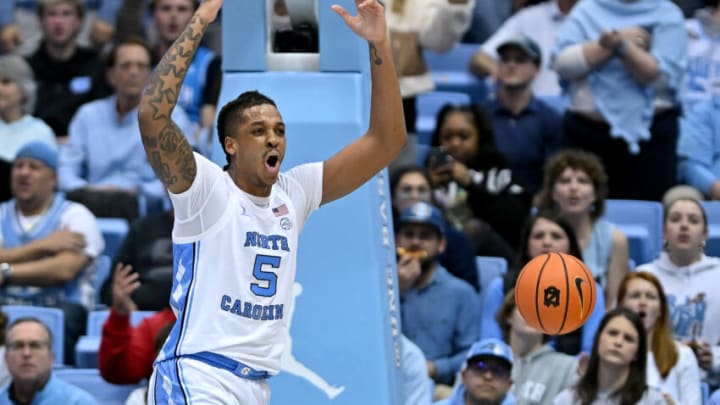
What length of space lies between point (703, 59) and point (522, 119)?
1529mm

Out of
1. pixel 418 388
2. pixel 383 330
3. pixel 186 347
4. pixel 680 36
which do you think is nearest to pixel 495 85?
Result: pixel 680 36

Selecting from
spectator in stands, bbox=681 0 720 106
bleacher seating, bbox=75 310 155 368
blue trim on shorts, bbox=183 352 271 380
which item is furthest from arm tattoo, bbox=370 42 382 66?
spectator in stands, bbox=681 0 720 106

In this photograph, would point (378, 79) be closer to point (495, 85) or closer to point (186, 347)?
point (186, 347)

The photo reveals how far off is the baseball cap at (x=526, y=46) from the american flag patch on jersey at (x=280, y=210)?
4.81 meters

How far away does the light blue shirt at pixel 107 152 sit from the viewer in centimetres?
1023

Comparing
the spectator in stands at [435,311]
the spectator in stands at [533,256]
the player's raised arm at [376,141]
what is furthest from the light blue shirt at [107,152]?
the player's raised arm at [376,141]

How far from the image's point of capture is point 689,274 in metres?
8.45

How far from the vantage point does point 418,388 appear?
765cm

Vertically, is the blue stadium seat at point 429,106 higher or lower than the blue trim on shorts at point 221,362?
higher

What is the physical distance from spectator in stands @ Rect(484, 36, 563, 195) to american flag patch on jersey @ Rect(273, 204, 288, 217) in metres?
4.48

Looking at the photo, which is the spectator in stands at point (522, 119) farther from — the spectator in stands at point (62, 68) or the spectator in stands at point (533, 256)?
the spectator in stands at point (62, 68)

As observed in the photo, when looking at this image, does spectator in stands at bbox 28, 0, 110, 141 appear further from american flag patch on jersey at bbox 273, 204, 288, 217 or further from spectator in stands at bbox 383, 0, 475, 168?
american flag patch on jersey at bbox 273, 204, 288, 217

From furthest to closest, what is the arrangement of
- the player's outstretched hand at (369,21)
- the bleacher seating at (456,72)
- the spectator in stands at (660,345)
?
the bleacher seating at (456,72)
the spectator in stands at (660,345)
the player's outstretched hand at (369,21)

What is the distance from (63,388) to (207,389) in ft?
8.87
